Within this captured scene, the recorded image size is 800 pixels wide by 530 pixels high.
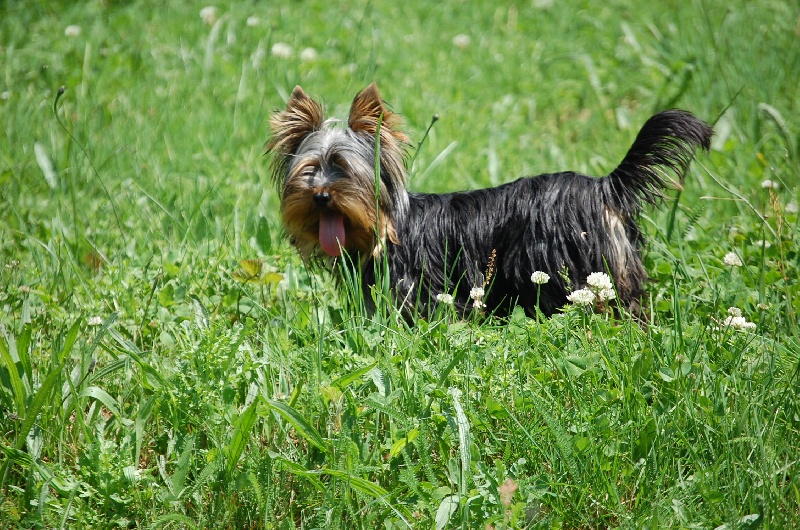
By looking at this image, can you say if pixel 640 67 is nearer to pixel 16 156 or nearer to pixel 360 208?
pixel 360 208

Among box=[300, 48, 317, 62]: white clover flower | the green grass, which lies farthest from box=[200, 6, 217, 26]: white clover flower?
the green grass

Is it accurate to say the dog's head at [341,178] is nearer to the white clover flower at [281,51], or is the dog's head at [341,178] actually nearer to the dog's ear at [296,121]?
the dog's ear at [296,121]

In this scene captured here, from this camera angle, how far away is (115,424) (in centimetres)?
284

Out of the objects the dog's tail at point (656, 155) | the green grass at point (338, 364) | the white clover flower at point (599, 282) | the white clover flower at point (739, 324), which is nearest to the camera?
the green grass at point (338, 364)

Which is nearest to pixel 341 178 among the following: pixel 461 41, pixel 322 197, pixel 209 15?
pixel 322 197

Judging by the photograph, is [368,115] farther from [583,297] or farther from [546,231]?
[583,297]

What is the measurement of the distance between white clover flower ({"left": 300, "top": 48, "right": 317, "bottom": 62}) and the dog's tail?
400 centimetres

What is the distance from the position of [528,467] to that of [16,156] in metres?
4.32

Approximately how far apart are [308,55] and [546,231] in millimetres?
4023

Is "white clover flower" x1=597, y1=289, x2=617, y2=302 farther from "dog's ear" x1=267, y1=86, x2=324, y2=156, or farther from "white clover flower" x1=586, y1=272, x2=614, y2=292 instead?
"dog's ear" x1=267, y1=86, x2=324, y2=156

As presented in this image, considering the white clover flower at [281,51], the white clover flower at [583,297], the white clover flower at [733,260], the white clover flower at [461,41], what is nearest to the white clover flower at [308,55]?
the white clover flower at [281,51]

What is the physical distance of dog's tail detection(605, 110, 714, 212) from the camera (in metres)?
3.29

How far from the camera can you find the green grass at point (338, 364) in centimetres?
245

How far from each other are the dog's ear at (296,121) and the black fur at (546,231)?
67 cm
